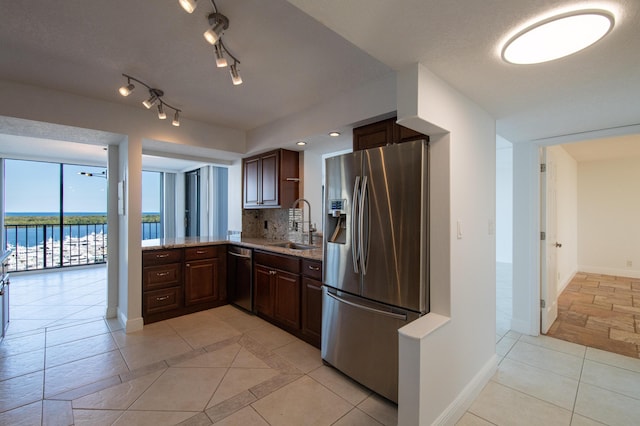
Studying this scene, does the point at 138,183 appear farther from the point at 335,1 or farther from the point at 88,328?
the point at 335,1

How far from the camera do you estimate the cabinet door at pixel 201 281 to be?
3.68m

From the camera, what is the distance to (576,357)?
8.81ft

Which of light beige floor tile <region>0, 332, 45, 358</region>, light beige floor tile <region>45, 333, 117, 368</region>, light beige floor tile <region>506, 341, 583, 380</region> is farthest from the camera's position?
light beige floor tile <region>0, 332, 45, 358</region>

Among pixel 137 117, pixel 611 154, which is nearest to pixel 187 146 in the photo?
pixel 137 117

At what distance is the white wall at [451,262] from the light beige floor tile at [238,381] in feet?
3.75

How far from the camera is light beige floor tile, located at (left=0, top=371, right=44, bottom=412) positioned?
2.00 meters

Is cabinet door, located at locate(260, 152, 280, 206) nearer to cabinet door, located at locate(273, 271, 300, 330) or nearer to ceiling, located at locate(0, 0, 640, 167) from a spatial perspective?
ceiling, located at locate(0, 0, 640, 167)

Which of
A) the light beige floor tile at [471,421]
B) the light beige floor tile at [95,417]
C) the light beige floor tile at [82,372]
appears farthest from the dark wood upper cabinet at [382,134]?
the light beige floor tile at [82,372]

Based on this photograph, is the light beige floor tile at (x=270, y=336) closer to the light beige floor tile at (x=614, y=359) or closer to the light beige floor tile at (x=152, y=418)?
the light beige floor tile at (x=152, y=418)

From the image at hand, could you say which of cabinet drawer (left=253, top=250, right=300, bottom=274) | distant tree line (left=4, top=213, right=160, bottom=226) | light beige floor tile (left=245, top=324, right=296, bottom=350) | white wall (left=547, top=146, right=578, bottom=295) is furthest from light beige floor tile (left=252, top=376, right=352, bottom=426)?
distant tree line (left=4, top=213, right=160, bottom=226)

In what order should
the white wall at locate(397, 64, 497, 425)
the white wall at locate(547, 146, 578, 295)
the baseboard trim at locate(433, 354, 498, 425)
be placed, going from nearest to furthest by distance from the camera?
the white wall at locate(397, 64, 497, 425) → the baseboard trim at locate(433, 354, 498, 425) → the white wall at locate(547, 146, 578, 295)

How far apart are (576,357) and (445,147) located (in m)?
2.51

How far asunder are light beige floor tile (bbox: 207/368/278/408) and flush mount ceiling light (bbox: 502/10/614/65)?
8.78 feet

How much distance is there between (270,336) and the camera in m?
3.07
